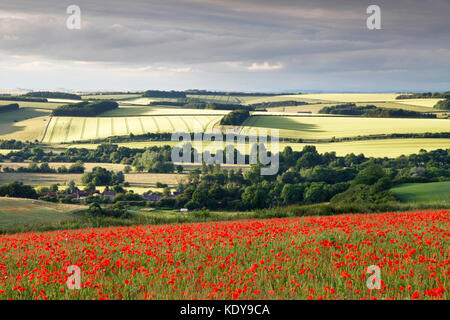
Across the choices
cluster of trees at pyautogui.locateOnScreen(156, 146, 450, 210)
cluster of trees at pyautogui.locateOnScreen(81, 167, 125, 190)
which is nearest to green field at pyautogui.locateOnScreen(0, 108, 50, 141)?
cluster of trees at pyautogui.locateOnScreen(81, 167, 125, 190)

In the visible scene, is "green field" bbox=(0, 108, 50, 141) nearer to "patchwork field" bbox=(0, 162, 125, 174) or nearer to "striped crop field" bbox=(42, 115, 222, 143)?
"striped crop field" bbox=(42, 115, 222, 143)

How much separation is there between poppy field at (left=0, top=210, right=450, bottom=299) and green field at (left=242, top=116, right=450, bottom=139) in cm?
13122

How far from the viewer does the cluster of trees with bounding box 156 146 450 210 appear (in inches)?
2586

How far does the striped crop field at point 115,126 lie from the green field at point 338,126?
76.4 feet

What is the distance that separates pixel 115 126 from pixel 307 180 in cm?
9228

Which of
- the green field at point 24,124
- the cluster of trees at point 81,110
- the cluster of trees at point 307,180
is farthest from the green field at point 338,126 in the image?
the green field at point 24,124

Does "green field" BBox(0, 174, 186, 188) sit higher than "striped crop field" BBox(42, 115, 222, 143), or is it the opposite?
"striped crop field" BBox(42, 115, 222, 143)

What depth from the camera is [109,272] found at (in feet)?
32.3

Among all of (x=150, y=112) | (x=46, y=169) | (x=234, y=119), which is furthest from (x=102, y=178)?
(x=150, y=112)

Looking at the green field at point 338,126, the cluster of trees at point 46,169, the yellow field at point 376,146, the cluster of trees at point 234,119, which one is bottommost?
the cluster of trees at point 46,169

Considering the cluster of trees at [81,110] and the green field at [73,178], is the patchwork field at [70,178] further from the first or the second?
the cluster of trees at [81,110]

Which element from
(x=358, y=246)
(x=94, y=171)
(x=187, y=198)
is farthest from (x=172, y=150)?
(x=358, y=246)

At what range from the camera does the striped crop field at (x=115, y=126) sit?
15438 cm
